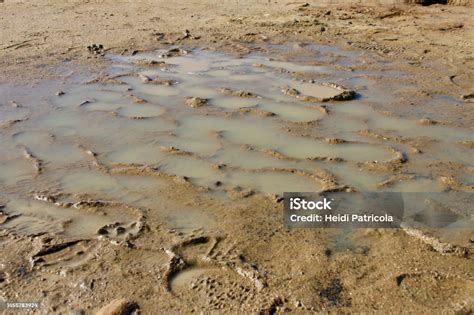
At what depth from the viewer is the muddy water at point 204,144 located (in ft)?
10.8

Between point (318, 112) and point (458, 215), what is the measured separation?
6.09 ft

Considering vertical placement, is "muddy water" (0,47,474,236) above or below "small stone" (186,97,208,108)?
below

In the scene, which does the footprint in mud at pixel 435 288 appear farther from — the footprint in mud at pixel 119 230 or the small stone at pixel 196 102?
the small stone at pixel 196 102

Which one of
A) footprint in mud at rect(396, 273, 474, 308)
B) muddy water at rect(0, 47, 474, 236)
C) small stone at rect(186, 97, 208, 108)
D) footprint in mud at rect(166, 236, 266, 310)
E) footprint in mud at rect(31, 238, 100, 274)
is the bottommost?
footprint in mud at rect(396, 273, 474, 308)

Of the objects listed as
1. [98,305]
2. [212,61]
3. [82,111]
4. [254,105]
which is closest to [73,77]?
[82,111]

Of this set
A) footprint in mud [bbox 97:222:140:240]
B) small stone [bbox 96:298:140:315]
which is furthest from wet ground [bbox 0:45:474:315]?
small stone [bbox 96:298:140:315]

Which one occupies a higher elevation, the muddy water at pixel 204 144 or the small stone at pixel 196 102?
the small stone at pixel 196 102

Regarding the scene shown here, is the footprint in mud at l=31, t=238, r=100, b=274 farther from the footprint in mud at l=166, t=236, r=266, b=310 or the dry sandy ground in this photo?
the footprint in mud at l=166, t=236, r=266, b=310

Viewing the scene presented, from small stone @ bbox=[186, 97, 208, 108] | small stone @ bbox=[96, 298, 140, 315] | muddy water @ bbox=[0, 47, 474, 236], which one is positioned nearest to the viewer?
small stone @ bbox=[96, 298, 140, 315]

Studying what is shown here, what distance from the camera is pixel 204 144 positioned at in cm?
395

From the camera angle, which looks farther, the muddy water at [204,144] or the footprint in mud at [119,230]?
the muddy water at [204,144]

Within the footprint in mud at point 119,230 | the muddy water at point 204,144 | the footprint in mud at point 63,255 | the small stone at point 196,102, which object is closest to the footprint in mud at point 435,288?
the muddy water at point 204,144

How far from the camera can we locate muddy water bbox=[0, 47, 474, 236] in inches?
129

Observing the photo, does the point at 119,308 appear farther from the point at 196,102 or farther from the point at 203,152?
the point at 196,102
